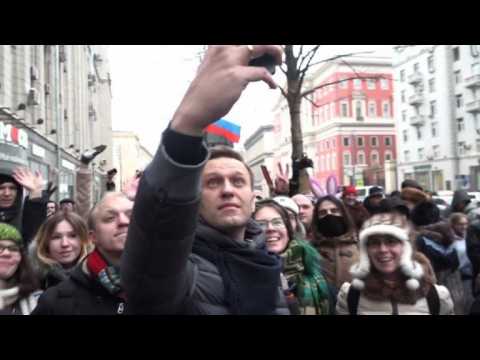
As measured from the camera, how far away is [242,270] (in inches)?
58.7

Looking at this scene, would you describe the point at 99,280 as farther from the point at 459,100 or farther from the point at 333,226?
the point at 459,100

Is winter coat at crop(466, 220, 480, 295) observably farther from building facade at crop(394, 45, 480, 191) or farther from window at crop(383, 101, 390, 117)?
window at crop(383, 101, 390, 117)

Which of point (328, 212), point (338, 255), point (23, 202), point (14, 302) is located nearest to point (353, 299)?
point (338, 255)

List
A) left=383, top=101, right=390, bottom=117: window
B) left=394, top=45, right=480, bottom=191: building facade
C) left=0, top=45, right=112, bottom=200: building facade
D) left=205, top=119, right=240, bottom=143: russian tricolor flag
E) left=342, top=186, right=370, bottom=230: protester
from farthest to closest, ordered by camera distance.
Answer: left=383, top=101, right=390, bottom=117: window
left=394, top=45, right=480, bottom=191: building facade
left=0, top=45, right=112, bottom=200: building facade
left=342, top=186, right=370, bottom=230: protester
left=205, top=119, right=240, bottom=143: russian tricolor flag

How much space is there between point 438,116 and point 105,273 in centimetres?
5346

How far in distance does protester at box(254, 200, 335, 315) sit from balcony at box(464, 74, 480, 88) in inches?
1813

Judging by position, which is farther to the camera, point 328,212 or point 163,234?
point 328,212

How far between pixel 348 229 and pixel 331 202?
375mm

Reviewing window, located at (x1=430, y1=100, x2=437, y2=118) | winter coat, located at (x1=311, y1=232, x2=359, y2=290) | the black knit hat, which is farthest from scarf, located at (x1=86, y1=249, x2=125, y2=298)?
window, located at (x1=430, y1=100, x2=437, y2=118)

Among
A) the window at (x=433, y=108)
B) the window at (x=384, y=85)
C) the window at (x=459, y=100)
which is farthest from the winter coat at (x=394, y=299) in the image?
the window at (x=384, y=85)

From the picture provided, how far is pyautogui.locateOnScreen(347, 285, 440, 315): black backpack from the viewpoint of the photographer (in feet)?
9.01
